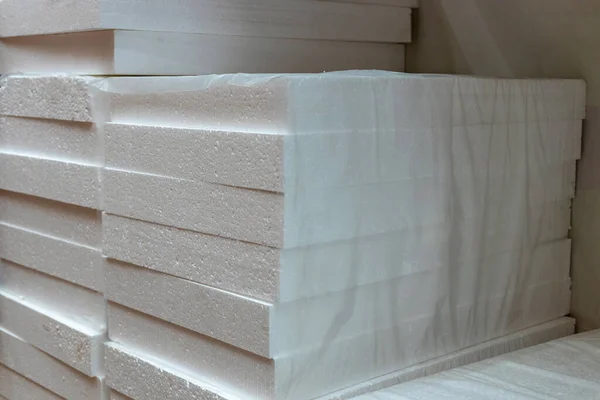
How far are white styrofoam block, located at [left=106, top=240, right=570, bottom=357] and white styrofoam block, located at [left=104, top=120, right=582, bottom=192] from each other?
23 centimetres

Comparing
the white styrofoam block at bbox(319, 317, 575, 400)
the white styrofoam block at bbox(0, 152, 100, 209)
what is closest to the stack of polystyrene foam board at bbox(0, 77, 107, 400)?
the white styrofoam block at bbox(0, 152, 100, 209)

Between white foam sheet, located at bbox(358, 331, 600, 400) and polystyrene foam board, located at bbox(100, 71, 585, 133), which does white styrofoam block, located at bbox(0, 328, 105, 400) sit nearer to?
polystyrene foam board, located at bbox(100, 71, 585, 133)

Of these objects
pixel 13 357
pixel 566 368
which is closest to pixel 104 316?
pixel 13 357

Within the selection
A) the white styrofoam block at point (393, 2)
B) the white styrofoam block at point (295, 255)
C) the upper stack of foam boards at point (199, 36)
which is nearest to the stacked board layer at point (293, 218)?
the white styrofoam block at point (295, 255)

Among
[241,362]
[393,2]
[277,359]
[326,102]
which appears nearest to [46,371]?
[241,362]

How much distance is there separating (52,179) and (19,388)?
670mm

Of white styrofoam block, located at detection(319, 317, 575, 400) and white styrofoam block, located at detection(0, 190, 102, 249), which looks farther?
white styrofoam block, located at detection(0, 190, 102, 249)

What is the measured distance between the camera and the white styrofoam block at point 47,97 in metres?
1.97

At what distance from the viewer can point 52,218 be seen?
2162 millimetres

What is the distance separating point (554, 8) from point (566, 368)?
0.98m

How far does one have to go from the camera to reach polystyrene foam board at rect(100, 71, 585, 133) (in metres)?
1.54

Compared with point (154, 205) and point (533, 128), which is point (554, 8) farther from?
point (154, 205)

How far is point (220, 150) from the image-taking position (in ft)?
5.33

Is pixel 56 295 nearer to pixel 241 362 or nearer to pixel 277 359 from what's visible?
pixel 241 362
